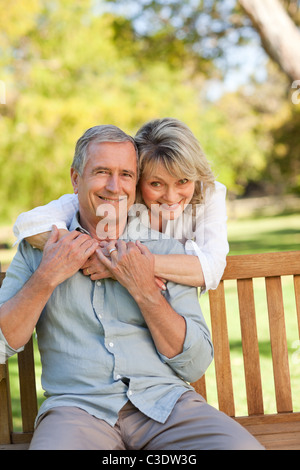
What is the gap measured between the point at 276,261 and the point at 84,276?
105 centimetres

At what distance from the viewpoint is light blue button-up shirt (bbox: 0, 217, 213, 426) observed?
2.49 m

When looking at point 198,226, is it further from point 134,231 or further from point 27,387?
point 27,387

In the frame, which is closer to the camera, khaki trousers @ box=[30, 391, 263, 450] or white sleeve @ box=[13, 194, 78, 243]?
khaki trousers @ box=[30, 391, 263, 450]

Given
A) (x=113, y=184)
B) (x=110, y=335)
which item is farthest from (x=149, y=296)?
(x=113, y=184)

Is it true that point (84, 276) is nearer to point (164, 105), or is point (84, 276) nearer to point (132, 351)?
point (132, 351)

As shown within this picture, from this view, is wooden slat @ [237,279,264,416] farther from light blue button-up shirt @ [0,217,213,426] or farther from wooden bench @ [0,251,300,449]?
light blue button-up shirt @ [0,217,213,426]

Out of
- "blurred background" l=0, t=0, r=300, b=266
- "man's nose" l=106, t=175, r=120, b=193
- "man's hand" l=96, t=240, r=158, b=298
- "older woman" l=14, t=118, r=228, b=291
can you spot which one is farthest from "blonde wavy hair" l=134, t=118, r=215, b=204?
"blurred background" l=0, t=0, r=300, b=266

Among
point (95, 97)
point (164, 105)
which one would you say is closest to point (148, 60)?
point (95, 97)

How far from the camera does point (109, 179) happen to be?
271 centimetres

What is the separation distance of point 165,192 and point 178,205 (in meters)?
0.10

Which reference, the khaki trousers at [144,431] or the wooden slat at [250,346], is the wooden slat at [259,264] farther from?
the khaki trousers at [144,431]

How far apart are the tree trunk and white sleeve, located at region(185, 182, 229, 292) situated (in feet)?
18.1

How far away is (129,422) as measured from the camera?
8.11 feet

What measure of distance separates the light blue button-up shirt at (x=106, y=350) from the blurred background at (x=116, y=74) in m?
2.28
